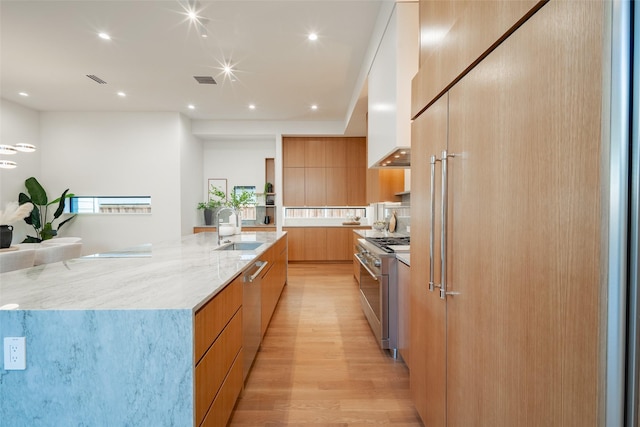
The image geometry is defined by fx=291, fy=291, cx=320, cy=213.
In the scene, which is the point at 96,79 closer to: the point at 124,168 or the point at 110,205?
the point at 124,168

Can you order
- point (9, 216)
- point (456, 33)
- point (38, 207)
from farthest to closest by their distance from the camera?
point (38, 207), point (9, 216), point (456, 33)

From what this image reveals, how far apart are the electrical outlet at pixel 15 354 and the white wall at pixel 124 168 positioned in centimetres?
566

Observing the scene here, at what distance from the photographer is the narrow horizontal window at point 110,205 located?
6402 mm

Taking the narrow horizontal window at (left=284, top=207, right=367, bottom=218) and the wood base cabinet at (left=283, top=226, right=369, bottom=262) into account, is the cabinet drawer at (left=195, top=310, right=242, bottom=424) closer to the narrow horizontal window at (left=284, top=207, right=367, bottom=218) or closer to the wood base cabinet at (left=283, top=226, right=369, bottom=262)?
the wood base cabinet at (left=283, top=226, right=369, bottom=262)

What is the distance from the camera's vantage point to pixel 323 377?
2.22 m

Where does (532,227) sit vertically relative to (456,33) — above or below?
below

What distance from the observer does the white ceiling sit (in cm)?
311

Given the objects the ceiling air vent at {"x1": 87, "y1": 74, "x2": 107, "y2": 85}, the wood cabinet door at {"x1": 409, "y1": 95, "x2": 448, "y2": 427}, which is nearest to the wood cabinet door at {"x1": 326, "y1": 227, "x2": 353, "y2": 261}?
the ceiling air vent at {"x1": 87, "y1": 74, "x2": 107, "y2": 85}

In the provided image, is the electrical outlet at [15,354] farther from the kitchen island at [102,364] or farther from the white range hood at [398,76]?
the white range hood at [398,76]

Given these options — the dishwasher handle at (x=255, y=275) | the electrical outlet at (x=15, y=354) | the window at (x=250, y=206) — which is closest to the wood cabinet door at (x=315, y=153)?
the window at (x=250, y=206)

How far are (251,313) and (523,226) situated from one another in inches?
73.8

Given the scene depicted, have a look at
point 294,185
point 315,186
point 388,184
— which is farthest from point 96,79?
point 388,184

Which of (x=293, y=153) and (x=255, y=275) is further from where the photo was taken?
(x=293, y=153)

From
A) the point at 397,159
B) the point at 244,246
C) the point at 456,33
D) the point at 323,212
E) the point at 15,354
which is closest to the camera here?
the point at 15,354
